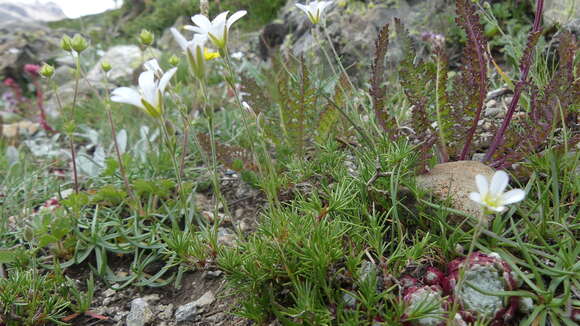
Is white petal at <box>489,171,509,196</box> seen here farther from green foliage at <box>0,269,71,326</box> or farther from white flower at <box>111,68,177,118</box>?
green foliage at <box>0,269,71,326</box>

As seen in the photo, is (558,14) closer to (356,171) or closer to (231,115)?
(356,171)

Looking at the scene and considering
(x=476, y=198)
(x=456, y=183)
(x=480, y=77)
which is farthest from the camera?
(x=480, y=77)

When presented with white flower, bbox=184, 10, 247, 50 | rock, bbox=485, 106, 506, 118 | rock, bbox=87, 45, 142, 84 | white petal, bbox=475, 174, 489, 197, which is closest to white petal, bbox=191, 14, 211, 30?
white flower, bbox=184, 10, 247, 50

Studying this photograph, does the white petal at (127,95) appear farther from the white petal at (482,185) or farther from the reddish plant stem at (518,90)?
the reddish plant stem at (518,90)

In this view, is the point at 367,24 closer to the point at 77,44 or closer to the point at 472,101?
the point at 472,101

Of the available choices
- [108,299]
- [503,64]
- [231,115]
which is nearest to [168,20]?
[231,115]

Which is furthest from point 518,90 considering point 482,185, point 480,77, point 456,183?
point 482,185

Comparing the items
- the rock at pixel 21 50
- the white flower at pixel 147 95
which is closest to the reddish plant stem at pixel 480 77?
the white flower at pixel 147 95
